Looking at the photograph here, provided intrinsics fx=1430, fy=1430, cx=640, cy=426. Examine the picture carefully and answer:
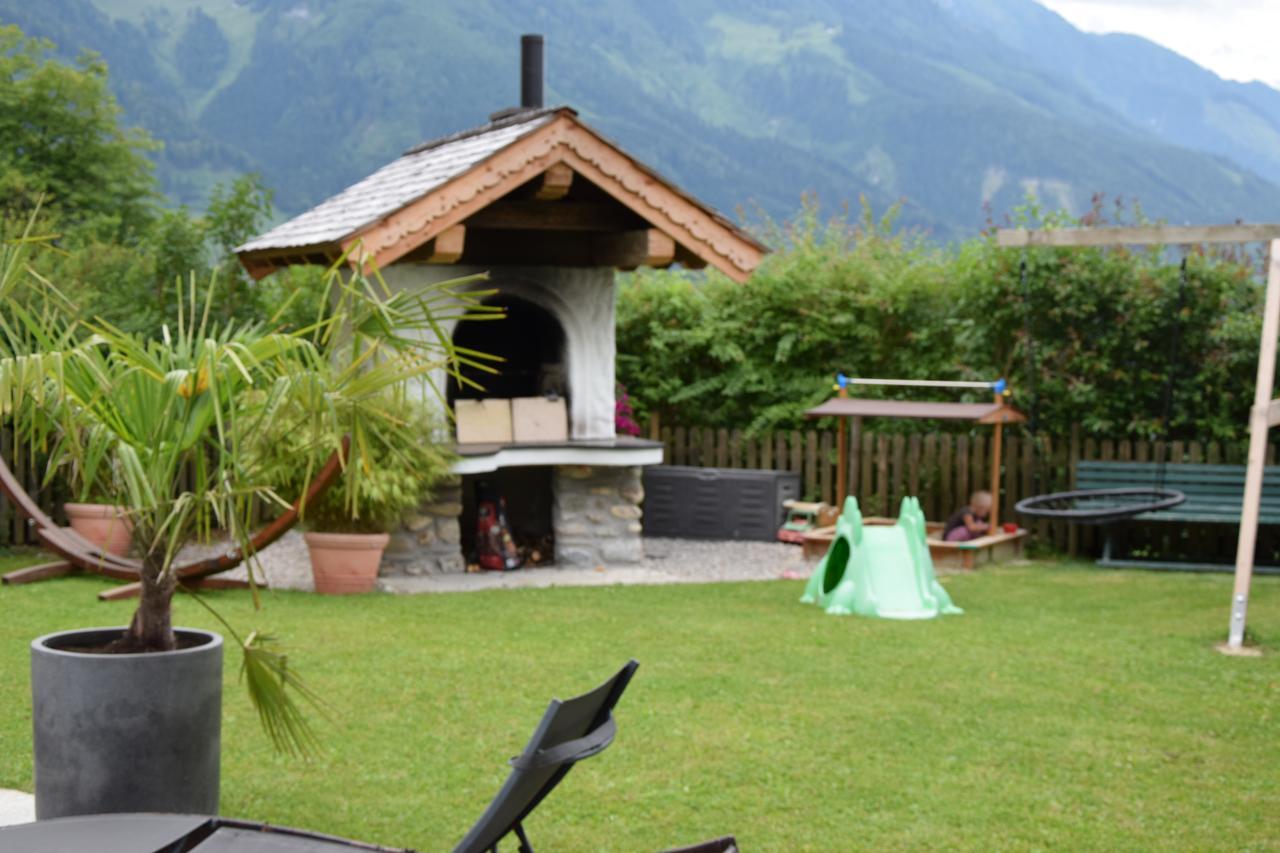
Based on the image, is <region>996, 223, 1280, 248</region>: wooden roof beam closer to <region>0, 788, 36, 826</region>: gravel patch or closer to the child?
the child

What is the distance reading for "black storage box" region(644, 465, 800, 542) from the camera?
14156 millimetres

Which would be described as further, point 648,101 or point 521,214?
point 648,101

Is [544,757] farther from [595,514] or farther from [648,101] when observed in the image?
[648,101]

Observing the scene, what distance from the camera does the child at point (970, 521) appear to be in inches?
504

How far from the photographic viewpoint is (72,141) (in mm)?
32188

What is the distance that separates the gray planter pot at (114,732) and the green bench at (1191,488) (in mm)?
9963

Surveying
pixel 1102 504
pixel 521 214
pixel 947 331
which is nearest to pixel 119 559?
pixel 521 214

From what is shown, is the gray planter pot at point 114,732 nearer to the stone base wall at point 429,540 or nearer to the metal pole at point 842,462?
the stone base wall at point 429,540

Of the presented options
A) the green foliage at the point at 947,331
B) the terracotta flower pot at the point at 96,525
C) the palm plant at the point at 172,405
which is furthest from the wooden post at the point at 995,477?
the palm plant at the point at 172,405

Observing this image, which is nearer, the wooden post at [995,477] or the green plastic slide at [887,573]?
the green plastic slide at [887,573]

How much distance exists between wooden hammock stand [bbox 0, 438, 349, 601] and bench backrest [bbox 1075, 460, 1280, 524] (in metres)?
7.81

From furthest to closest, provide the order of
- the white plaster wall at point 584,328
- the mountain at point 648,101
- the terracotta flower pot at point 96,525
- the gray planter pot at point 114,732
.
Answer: the mountain at point 648,101 → the white plaster wall at point 584,328 → the terracotta flower pot at point 96,525 → the gray planter pot at point 114,732

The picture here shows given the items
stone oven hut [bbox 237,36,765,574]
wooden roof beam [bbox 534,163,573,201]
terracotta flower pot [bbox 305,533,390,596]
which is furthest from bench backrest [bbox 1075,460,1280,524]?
terracotta flower pot [bbox 305,533,390,596]

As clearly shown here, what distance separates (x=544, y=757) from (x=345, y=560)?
277 inches
